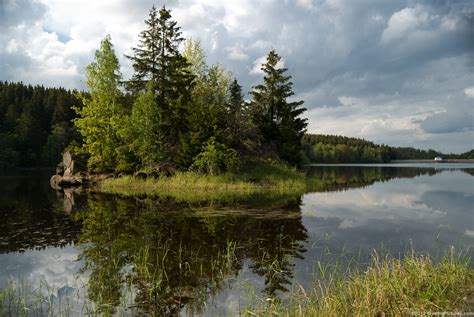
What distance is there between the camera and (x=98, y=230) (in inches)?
607

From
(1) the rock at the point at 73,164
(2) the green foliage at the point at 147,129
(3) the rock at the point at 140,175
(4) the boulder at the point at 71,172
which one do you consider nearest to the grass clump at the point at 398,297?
(2) the green foliage at the point at 147,129

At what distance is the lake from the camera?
8.12 m

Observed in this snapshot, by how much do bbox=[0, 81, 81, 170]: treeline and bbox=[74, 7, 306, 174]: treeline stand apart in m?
50.4

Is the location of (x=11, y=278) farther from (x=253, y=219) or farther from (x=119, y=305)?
(x=253, y=219)

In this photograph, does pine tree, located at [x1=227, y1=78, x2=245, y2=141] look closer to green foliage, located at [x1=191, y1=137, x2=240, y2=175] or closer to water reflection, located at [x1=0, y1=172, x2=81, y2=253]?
green foliage, located at [x1=191, y1=137, x2=240, y2=175]

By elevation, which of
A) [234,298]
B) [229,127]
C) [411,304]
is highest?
[229,127]

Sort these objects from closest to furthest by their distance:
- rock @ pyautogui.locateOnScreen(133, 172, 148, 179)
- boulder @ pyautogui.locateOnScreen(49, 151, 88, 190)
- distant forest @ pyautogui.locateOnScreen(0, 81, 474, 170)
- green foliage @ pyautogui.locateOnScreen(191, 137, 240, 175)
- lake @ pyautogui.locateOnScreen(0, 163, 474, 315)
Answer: lake @ pyautogui.locateOnScreen(0, 163, 474, 315), green foliage @ pyautogui.locateOnScreen(191, 137, 240, 175), rock @ pyautogui.locateOnScreen(133, 172, 148, 179), boulder @ pyautogui.locateOnScreen(49, 151, 88, 190), distant forest @ pyautogui.locateOnScreen(0, 81, 474, 170)

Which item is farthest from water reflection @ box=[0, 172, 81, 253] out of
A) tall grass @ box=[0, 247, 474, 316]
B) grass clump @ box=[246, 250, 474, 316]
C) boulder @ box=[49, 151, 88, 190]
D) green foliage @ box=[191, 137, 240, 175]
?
boulder @ box=[49, 151, 88, 190]

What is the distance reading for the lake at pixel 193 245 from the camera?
26.6 feet

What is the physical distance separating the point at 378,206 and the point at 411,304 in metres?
18.8

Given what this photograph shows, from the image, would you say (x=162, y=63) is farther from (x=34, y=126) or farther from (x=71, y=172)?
(x=34, y=126)

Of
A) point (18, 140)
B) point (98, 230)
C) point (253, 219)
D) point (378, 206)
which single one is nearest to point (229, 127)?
point (378, 206)

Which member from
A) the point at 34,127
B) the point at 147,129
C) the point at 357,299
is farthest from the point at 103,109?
the point at 34,127

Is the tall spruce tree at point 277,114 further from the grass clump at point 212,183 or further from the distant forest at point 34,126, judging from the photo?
the distant forest at point 34,126
